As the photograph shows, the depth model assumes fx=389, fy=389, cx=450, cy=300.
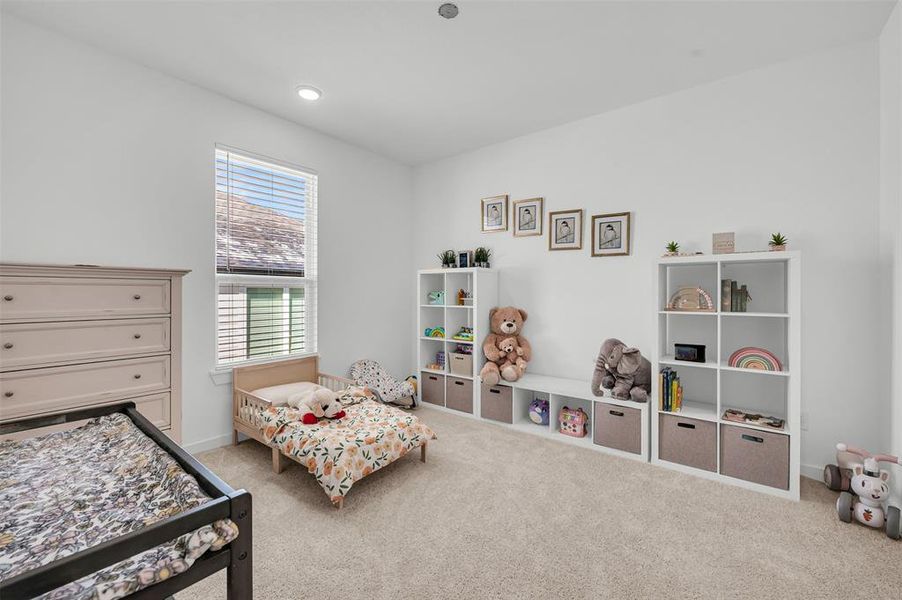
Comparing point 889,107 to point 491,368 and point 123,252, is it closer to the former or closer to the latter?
point 491,368

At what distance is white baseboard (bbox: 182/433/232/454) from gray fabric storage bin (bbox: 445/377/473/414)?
1947mm

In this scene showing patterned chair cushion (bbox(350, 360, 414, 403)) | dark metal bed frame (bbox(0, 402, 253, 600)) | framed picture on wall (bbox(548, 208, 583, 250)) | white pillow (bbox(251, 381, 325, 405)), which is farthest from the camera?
patterned chair cushion (bbox(350, 360, 414, 403))

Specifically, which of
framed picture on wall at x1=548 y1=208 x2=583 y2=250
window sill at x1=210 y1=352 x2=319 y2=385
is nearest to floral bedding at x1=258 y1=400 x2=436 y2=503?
window sill at x1=210 y1=352 x2=319 y2=385

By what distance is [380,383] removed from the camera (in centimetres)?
396

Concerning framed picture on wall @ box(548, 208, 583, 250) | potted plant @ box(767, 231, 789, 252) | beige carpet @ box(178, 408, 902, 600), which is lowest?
beige carpet @ box(178, 408, 902, 600)

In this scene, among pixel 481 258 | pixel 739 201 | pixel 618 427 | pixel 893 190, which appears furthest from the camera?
pixel 481 258

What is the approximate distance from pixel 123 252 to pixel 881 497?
182 inches

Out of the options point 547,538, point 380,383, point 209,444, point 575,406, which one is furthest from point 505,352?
point 209,444

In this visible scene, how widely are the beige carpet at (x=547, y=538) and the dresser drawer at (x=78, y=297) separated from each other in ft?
4.16

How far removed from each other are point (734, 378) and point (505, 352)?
68.7 inches

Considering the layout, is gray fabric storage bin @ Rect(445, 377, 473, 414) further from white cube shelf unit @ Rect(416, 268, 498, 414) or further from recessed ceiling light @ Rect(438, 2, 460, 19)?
recessed ceiling light @ Rect(438, 2, 460, 19)

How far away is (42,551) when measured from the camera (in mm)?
889

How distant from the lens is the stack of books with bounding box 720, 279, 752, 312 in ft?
8.40

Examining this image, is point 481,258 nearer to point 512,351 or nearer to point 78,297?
point 512,351
